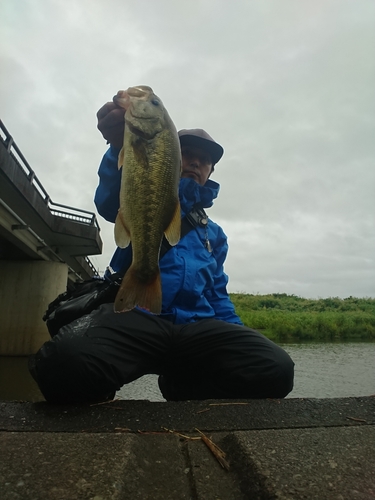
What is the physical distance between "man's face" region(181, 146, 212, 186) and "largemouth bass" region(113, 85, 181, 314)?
0.93 m

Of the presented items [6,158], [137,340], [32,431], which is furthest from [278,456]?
[6,158]

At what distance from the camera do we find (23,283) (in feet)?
53.2

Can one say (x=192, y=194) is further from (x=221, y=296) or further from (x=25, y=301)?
(x=25, y=301)

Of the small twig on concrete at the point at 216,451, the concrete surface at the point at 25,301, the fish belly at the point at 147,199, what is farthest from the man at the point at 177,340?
the concrete surface at the point at 25,301

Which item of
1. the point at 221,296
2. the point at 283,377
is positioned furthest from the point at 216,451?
the point at 221,296

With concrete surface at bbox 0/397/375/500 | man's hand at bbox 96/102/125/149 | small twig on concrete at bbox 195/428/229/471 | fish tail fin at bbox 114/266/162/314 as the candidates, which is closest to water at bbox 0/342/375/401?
fish tail fin at bbox 114/266/162/314

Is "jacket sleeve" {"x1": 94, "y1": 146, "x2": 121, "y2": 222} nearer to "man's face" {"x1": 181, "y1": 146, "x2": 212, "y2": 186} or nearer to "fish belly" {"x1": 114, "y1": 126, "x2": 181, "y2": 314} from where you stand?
"fish belly" {"x1": 114, "y1": 126, "x2": 181, "y2": 314}

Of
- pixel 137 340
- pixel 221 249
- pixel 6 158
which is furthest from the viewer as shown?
pixel 6 158

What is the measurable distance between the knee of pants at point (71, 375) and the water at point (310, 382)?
4.77m

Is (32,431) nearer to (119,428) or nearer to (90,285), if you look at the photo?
(119,428)

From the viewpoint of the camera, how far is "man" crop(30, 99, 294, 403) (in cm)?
233

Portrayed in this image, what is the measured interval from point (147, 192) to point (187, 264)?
776mm

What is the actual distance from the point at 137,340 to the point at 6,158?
26.9ft

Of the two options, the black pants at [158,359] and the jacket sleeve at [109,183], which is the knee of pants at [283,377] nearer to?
the black pants at [158,359]
